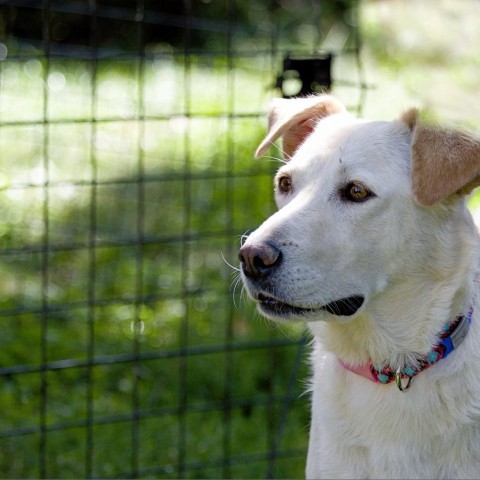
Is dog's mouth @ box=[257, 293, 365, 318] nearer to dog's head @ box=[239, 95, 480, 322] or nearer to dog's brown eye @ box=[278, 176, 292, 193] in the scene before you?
dog's head @ box=[239, 95, 480, 322]

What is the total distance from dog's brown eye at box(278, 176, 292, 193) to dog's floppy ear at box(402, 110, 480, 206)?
0.38 m

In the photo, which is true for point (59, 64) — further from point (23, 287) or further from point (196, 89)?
point (23, 287)

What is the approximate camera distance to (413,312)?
2.50m

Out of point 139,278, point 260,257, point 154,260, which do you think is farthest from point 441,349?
point 154,260

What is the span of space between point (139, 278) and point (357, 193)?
1.38 metres

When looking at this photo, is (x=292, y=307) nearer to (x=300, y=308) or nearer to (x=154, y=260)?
(x=300, y=308)

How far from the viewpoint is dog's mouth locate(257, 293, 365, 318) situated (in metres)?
2.35

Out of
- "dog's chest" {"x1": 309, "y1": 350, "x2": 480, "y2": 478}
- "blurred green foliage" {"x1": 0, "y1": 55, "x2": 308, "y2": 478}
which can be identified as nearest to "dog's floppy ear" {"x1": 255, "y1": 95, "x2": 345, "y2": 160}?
"blurred green foliage" {"x1": 0, "y1": 55, "x2": 308, "y2": 478}

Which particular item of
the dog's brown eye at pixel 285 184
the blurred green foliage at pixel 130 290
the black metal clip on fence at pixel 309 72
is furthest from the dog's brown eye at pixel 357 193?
the black metal clip on fence at pixel 309 72

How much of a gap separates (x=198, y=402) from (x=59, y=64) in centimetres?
432

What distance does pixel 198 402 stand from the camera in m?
4.09

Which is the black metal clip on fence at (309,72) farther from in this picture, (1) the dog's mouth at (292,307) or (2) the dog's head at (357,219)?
(1) the dog's mouth at (292,307)

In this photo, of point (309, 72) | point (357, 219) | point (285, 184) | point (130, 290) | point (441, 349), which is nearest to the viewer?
point (357, 219)

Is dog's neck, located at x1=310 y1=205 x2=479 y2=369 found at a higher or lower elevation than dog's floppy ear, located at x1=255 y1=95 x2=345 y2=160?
lower
